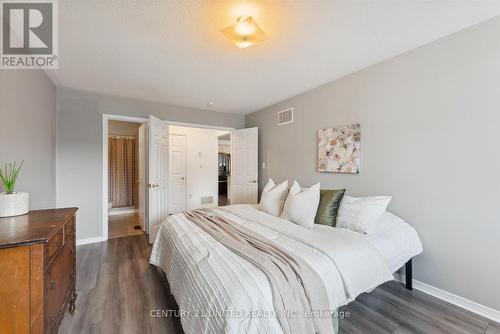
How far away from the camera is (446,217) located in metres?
2.03

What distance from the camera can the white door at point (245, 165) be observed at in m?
4.40

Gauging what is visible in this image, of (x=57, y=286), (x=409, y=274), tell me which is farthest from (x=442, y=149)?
(x=57, y=286)

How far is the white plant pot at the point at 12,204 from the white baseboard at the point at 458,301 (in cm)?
347

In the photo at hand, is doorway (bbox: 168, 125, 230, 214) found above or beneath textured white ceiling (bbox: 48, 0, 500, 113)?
beneath

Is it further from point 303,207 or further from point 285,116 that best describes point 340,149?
point 285,116

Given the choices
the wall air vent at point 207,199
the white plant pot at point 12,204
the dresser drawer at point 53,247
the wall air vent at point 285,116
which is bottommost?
the wall air vent at point 207,199

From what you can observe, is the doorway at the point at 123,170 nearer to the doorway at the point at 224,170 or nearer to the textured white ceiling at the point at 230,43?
the textured white ceiling at the point at 230,43

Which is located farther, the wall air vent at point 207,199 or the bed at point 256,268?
the wall air vent at point 207,199

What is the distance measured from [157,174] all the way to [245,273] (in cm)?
282

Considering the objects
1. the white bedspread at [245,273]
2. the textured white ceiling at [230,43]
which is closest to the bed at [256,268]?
the white bedspread at [245,273]

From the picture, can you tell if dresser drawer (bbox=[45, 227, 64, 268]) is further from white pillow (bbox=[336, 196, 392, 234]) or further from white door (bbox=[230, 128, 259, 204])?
white door (bbox=[230, 128, 259, 204])

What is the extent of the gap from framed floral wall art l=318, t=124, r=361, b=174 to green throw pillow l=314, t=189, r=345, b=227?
0.59 meters

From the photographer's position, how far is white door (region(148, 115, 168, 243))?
11.3ft

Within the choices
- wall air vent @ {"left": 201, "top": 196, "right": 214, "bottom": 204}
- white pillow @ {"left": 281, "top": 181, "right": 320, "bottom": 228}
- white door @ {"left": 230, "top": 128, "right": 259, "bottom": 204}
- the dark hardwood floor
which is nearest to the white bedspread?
white pillow @ {"left": 281, "top": 181, "right": 320, "bottom": 228}
